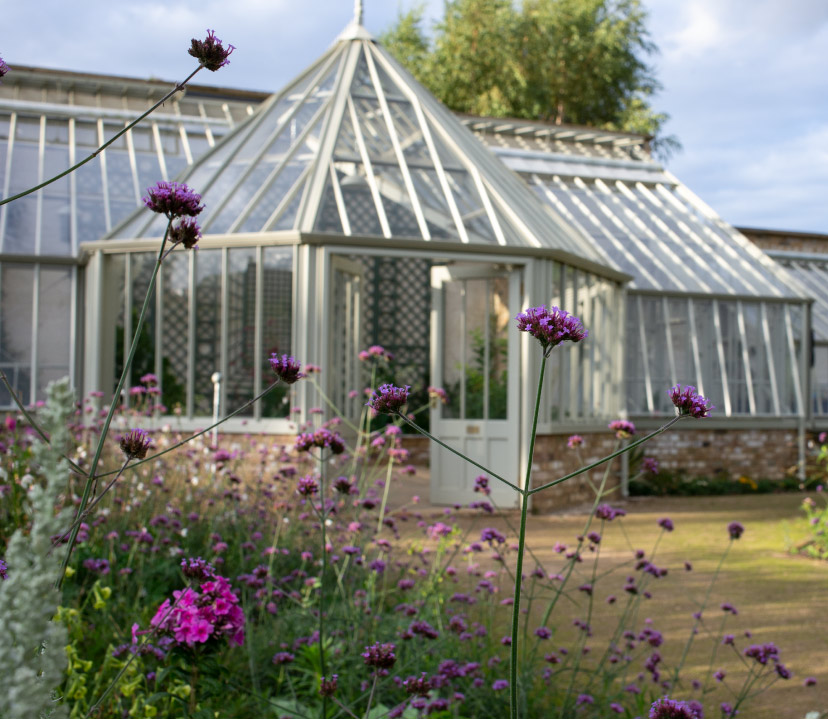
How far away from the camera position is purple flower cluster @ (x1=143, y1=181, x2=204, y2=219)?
152 centimetres

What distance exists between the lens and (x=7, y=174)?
34.3ft

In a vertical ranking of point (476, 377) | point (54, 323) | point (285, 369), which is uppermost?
point (54, 323)

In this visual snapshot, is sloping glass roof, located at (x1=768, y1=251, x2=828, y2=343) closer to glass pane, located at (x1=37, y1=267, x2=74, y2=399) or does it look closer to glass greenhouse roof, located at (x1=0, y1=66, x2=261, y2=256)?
glass greenhouse roof, located at (x1=0, y1=66, x2=261, y2=256)

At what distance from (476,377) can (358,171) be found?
232 centimetres

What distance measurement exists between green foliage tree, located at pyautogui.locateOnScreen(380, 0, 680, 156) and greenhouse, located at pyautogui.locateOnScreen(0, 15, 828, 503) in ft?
39.6

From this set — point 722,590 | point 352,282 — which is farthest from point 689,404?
point 352,282

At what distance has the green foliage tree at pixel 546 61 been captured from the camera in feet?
74.2

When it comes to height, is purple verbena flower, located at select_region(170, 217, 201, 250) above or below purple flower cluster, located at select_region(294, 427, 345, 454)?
above

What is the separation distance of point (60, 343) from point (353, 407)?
318 cm

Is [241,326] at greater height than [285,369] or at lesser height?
greater

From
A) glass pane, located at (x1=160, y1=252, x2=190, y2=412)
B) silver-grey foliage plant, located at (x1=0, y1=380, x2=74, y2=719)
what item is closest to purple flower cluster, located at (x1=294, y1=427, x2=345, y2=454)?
silver-grey foliage plant, located at (x1=0, y1=380, x2=74, y2=719)

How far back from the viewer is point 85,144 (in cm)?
1171

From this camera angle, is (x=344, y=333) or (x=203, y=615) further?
(x=344, y=333)

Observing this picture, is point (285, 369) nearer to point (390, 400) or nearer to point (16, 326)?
point (390, 400)
